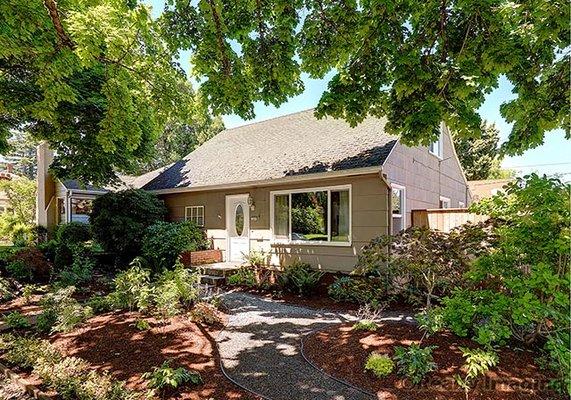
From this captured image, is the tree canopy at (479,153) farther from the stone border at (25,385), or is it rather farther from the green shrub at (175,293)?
the stone border at (25,385)

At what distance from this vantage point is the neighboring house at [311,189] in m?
8.20

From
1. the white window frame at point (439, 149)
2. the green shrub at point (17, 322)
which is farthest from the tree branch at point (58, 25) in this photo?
the white window frame at point (439, 149)

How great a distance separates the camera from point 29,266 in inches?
385

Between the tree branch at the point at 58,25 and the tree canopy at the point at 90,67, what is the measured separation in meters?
0.01

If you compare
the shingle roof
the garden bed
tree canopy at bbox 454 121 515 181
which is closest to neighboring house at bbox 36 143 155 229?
the shingle roof

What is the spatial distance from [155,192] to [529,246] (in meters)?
12.7

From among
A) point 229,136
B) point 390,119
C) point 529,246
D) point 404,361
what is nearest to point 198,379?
point 404,361

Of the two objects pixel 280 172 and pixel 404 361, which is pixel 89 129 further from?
pixel 404 361

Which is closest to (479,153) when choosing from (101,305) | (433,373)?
(433,373)

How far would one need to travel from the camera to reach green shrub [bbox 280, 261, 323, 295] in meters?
8.20

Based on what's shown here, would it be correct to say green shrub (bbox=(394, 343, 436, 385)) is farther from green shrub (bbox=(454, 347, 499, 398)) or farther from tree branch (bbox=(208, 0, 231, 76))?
tree branch (bbox=(208, 0, 231, 76))

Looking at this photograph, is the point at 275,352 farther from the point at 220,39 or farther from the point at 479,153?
the point at 479,153

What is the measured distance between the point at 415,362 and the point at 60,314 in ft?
20.6

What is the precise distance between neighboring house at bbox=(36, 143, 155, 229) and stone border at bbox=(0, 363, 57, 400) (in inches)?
487
